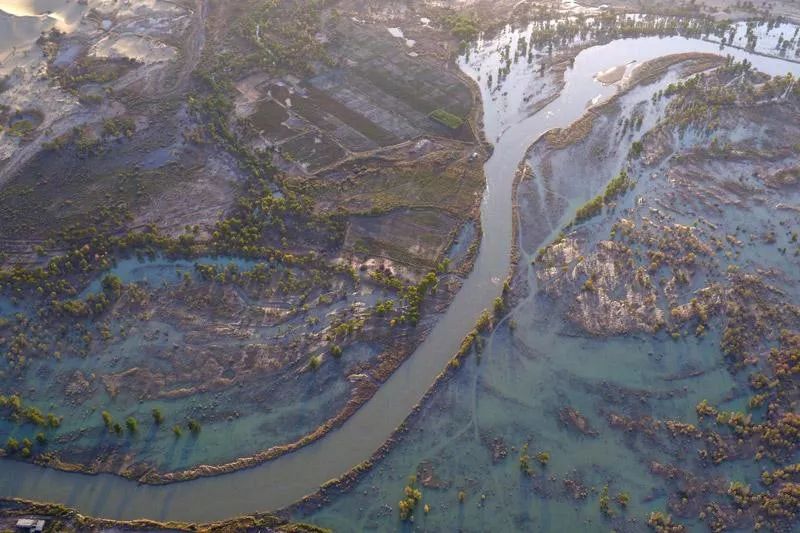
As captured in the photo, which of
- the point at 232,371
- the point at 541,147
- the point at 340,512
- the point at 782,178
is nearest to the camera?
the point at 340,512

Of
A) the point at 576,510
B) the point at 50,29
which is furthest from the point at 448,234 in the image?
the point at 50,29

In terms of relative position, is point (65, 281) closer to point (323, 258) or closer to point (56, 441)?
point (56, 441)

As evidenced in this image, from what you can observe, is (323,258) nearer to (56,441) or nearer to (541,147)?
(56,441)

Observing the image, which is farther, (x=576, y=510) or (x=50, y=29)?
(x=50, y=29)

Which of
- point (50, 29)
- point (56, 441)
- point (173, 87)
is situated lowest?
point (56, 441)

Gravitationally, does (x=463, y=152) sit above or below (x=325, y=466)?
above

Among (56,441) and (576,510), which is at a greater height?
(56,441)

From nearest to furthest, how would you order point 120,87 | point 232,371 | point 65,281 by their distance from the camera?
point 232,371 < point 65,281 < point 120,87

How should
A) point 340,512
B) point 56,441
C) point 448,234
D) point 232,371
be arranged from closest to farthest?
point 340,512
point 56,441
point 232,371
point 448,234

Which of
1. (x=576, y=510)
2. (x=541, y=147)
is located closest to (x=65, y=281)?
(x=576, y=510)
